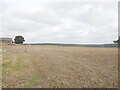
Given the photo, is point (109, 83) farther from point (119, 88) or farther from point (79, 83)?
point (79, 83)

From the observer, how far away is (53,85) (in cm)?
471

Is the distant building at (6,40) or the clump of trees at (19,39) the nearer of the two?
the clump of trees at (19,39)

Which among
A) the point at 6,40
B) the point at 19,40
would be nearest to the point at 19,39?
the point at 19,40

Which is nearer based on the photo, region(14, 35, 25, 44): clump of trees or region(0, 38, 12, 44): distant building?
region(14, 35, 25, 44): clump of trees

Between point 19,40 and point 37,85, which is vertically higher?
point 19,40

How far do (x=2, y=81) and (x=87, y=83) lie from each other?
12.9 feet

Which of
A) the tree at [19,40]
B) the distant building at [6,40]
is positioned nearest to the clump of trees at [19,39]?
the tree at [19,40]

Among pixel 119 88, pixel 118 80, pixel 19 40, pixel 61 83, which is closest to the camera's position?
pixel 119 88

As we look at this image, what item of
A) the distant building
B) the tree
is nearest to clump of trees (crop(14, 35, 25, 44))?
the tree

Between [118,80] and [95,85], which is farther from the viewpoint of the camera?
[118,80]

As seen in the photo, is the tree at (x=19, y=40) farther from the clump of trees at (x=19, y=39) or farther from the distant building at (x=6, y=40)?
the distant building at (x=6, y=40)

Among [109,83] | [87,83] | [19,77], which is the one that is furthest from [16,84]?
[109,83]

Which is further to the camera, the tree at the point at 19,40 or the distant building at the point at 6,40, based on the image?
the distant building at the point at 6,40

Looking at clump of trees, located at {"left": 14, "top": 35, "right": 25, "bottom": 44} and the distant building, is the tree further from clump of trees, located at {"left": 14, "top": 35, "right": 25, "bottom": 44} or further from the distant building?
the distant building
